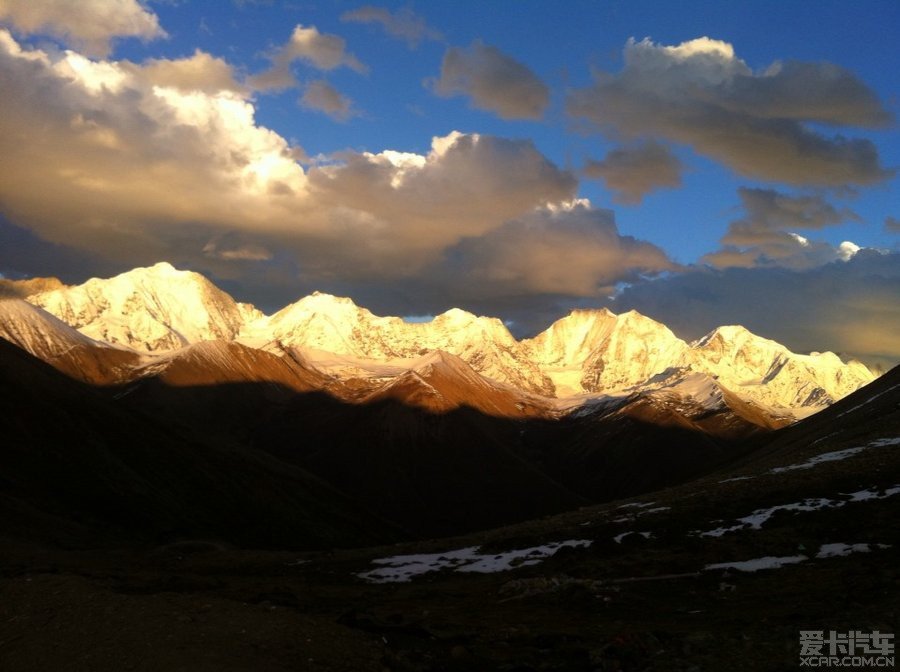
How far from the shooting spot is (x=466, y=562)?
44406 mm

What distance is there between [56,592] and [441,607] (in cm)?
1437

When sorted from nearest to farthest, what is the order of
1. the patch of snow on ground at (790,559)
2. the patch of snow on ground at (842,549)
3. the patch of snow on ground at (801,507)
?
the patch of snow on ground at (790,559) → the patch of snow on ground at (842,549) → the patch of snow on ground at (801,507)

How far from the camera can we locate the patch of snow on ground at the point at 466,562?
42.2 m

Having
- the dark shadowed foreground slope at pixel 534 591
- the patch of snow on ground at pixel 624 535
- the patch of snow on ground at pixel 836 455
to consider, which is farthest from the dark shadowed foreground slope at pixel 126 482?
the patch of snow on ground at pixel 836 455

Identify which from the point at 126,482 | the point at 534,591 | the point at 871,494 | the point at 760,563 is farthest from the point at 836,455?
the point at 126,482

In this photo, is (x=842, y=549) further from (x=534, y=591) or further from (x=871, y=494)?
(x=534, y=591)

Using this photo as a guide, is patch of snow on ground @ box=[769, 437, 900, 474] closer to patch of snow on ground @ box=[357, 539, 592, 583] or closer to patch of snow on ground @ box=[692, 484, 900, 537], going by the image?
patch of snow on ground @ box=[692, 484, 900, 537]

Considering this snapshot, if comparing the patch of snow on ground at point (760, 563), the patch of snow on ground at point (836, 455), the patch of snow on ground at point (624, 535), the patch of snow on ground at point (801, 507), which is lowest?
the patch of snow on ground at point (760, 563)

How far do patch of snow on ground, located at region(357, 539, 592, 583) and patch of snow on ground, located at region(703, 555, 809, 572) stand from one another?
29.5 feet

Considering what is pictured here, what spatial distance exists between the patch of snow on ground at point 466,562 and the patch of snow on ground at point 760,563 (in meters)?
8.98

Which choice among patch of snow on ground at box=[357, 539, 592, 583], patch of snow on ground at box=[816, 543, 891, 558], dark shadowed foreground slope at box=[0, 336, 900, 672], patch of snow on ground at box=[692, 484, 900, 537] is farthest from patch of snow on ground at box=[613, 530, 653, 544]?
patch of snow on ground at box=[816, 543, 891, 558]

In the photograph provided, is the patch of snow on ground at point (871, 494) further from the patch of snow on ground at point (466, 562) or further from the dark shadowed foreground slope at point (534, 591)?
the patch of snow on ground at point (466, 562)

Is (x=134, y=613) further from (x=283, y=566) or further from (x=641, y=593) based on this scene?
(x=283, y=566)

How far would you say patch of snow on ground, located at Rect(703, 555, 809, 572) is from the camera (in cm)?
3291
